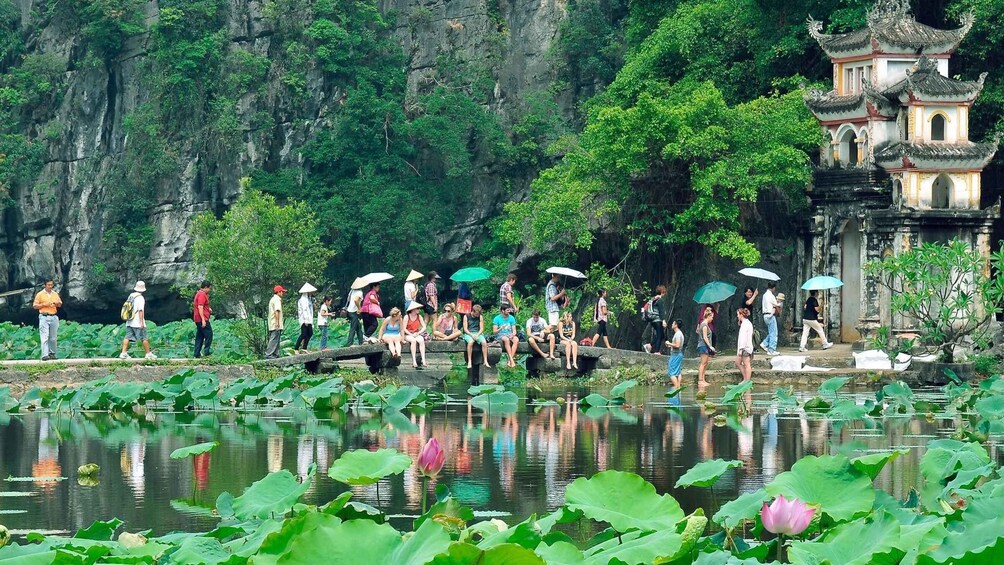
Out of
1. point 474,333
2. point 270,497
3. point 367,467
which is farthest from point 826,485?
point 474,333

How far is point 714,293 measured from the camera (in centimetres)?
2519

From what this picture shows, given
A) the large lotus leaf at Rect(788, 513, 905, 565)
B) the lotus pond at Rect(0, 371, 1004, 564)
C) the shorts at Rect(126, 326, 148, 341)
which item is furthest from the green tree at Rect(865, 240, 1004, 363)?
the large lotus leaf at Rect(788, 513, 905, 565)

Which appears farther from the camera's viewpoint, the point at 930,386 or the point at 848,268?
the point at 848,268

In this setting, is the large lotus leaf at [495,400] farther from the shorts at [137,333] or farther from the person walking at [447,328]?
the shorts at [137,333]

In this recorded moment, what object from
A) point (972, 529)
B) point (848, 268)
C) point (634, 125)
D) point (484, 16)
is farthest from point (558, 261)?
point (972, 529)

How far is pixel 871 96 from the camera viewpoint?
2620cm

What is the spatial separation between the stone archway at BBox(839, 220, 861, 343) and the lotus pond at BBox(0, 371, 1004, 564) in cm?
572

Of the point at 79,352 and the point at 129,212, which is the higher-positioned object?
the point at 129,212

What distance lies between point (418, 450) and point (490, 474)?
1494 mm

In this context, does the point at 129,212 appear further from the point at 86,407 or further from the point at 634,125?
the point at 86,407

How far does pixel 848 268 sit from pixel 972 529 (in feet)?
73.7

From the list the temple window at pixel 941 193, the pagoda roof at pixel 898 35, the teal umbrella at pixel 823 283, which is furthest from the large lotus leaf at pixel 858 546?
the pagoda roof at pixel 898 35

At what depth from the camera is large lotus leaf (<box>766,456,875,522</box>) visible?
7195 mm

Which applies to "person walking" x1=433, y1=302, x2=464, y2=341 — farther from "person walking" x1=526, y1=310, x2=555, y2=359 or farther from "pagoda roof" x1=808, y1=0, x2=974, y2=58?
"pagoda roof" x1=808, y1=0, x2=974, y2=58
